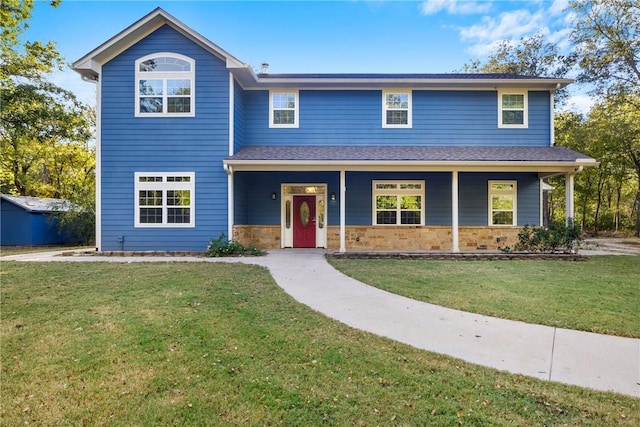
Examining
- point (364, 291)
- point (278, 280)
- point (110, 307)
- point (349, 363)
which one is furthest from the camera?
point (278, 280)

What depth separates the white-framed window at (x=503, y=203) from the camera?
42.9 ft

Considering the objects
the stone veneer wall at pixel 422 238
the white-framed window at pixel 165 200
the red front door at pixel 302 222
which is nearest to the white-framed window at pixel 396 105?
the stone veneer wall at pixel 422 238

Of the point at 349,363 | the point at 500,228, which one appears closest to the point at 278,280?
the point at 349,363

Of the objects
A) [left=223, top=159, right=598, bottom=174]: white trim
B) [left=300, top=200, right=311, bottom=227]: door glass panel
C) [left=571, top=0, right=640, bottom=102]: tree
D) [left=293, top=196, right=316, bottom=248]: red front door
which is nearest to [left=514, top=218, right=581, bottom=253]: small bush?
[left=223, top=159, right=598, bottom=174]: white trim

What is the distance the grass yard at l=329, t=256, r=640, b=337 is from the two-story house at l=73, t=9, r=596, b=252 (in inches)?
88.7

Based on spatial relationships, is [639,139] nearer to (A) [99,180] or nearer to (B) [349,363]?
(B) [349,363]

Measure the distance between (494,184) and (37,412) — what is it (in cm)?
1371

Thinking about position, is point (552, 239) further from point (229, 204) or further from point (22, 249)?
point (22, 249)

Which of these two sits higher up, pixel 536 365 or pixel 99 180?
pixel 99 180

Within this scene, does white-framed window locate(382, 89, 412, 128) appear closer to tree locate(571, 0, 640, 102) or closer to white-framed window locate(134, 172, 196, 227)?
white-framed window locate(134, 172, 196, 227)

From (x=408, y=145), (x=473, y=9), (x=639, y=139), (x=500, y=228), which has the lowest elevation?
(x=500, y=228)

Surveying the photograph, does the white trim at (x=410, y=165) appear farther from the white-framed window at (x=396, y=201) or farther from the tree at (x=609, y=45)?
the tree at (x=609, y=45)

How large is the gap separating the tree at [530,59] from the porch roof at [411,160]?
11.5 m

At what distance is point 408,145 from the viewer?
42.9 feet
